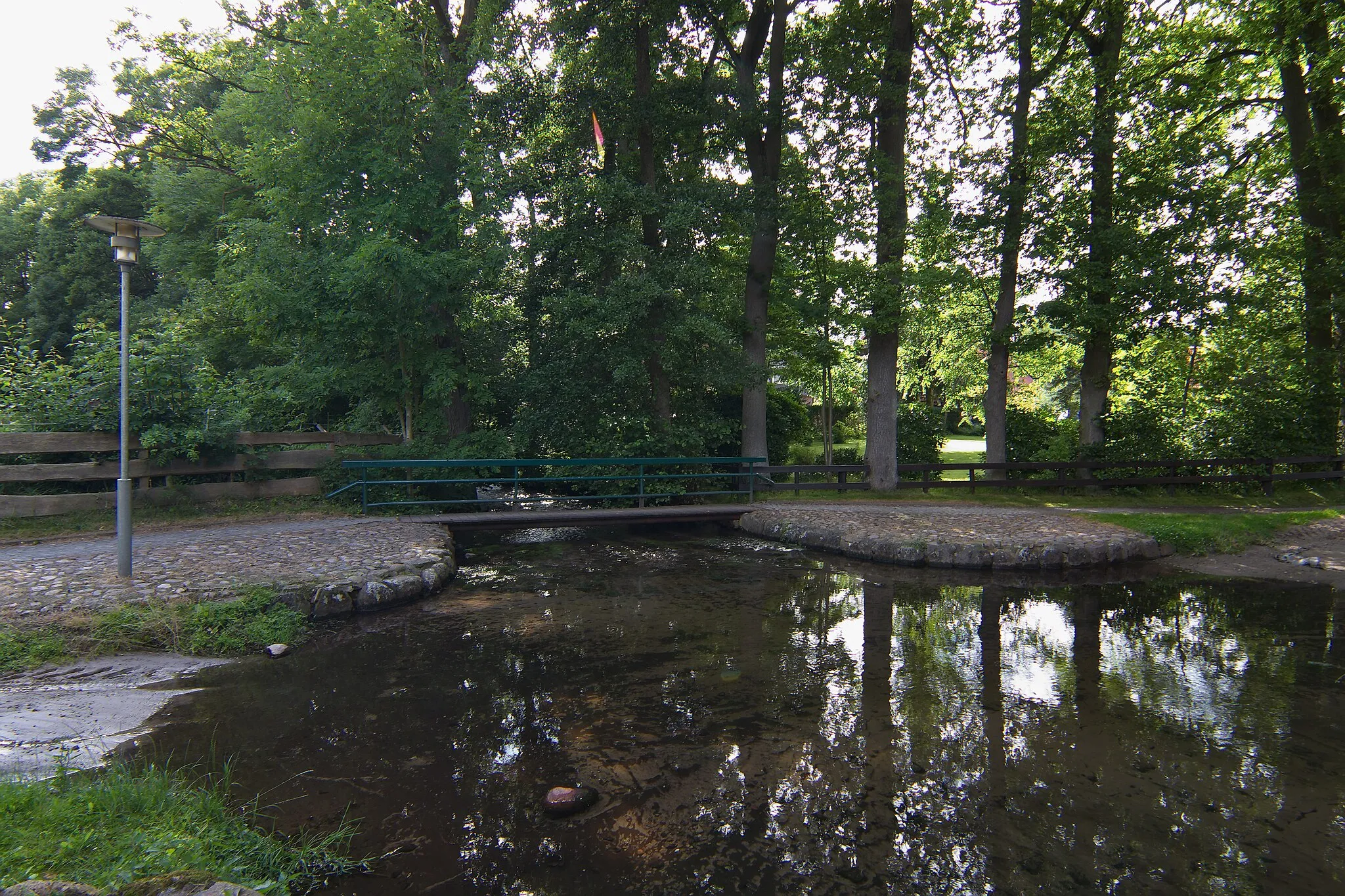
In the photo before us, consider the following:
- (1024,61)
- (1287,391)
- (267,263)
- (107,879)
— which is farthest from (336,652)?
(1287,391)

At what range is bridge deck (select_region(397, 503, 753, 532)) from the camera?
1265 centimetres

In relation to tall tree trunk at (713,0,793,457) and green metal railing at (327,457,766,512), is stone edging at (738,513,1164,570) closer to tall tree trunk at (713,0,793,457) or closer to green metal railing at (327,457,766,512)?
green metal railing at (327,457,766,512)

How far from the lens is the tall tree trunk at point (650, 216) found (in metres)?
15.8

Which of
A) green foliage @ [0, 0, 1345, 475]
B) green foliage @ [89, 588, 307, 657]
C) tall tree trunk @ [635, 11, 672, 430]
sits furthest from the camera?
tall tree trunk @ [635, 11, 672, 430]

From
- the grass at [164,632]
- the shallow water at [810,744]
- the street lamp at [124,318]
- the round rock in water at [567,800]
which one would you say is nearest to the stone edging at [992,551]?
the shallow water at [810,744]

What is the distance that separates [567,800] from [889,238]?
16052mm

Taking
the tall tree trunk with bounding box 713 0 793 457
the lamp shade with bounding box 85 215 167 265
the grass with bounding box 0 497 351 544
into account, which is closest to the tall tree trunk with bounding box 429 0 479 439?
the grass with bounding box 0 497 351 544

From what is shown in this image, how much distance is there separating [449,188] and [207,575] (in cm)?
1016

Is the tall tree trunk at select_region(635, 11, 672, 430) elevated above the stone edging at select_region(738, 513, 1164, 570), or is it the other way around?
the tall tree trunk at select_region(635, 11, 672, 430)

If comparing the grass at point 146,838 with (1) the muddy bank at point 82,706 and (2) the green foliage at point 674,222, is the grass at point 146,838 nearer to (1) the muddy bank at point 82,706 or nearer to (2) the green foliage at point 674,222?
(1) the muddy bank at point 82,706

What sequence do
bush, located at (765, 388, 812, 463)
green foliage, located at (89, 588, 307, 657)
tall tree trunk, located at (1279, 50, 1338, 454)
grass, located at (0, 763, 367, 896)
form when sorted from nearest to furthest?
grass, located at (0, 763, 367, 896)
green foliage, located at (89, 588, 307, 657)
tall tree trunk, located at (1279, 50, 1338, 454)
bush, located at (765, 388, 812, 463)

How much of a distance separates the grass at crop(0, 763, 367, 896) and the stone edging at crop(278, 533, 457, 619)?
3689 millimetres

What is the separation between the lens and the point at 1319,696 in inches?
230

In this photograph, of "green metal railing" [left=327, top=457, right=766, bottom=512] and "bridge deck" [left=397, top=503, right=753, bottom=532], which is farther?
"green metal railing" [left=327, top=457, right=766, bottom=512]
